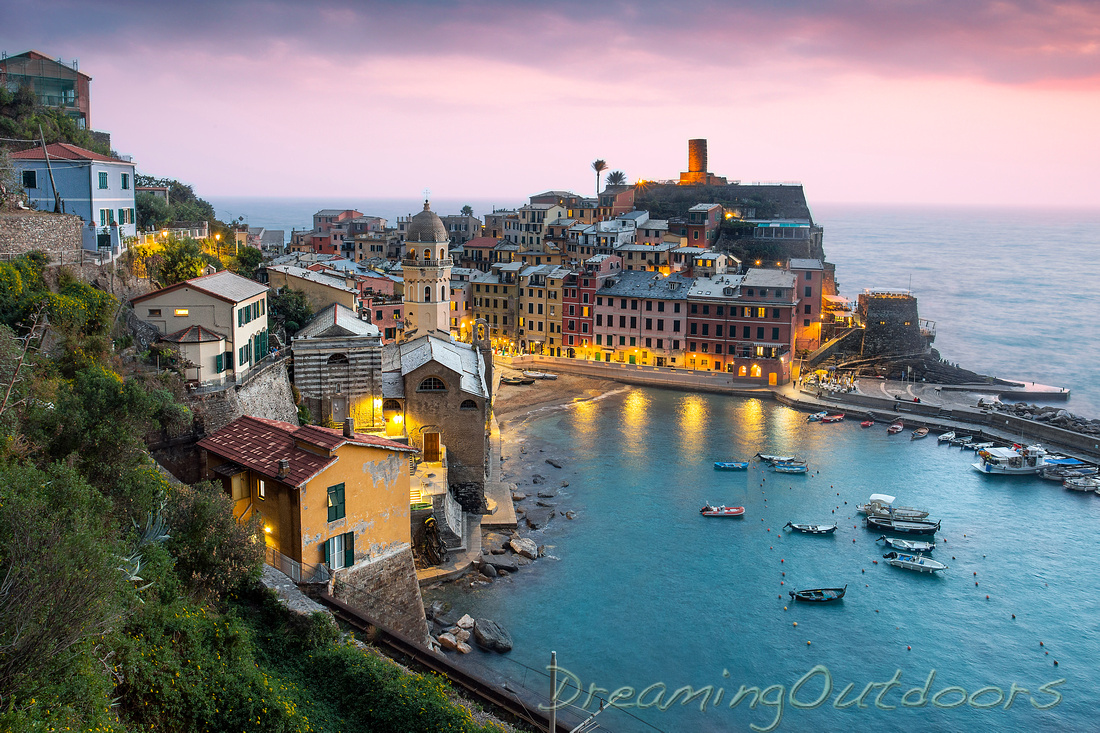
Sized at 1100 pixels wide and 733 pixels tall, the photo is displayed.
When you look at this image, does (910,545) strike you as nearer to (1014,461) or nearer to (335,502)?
(1014,461)

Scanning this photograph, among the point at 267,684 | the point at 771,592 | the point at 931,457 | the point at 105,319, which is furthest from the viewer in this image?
the point at 931,457

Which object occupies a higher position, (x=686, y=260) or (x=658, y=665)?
(x=686, y=260)

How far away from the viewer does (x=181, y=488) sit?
1574 cm

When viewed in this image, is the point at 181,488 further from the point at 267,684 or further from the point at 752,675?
the point at 752,675

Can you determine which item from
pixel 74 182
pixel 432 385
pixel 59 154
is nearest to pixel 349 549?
pixel 432 385

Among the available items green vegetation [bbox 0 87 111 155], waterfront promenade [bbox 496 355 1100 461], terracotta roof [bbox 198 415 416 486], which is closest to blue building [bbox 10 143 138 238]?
green vegetation [bbox 0 87 111 155]

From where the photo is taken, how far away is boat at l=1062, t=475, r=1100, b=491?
37.0m

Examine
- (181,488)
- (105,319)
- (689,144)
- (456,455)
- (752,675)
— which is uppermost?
(689,144)

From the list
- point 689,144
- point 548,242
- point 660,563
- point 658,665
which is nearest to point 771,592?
point 660,563

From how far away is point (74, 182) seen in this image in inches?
1020

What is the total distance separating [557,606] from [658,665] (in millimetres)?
3830

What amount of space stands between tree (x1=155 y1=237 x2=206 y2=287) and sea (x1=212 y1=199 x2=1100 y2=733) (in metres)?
13.9

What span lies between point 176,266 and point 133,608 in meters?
19.4

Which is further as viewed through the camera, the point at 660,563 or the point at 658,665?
the point at 660,563
